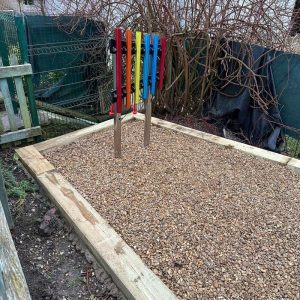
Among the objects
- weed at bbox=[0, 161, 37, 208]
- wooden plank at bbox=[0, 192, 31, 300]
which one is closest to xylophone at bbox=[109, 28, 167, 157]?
weed at bbox=[0, 161, 37, 208]

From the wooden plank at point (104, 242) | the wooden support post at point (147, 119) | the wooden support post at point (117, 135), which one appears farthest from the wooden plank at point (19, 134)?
the wooden support post at point (147, 119)

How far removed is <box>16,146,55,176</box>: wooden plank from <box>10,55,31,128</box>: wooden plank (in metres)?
0.40

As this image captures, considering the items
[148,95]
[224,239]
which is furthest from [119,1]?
[224,239]

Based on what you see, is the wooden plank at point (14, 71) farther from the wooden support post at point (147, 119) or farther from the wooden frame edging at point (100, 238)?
the wooden support post at point (147, 119)

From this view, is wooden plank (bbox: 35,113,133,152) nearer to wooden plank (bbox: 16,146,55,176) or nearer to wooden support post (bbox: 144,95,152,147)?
wooden plank (bbox: 16,146,55,176)

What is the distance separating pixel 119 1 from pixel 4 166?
2994 mm

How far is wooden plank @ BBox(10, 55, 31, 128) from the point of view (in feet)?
11.1

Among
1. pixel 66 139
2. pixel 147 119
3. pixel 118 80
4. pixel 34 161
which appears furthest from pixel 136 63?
pixel 34 161

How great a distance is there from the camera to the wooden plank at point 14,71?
331cm

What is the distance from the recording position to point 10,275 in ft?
3.59

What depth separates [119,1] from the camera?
471cm

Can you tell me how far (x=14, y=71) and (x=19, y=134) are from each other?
0.72 meters

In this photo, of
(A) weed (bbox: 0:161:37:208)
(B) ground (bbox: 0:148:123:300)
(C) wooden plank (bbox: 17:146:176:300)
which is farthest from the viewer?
(A) weed (bbox: 0:161:37:208)

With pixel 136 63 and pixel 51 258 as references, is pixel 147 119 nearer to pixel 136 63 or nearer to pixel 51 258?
pixel 136 63
